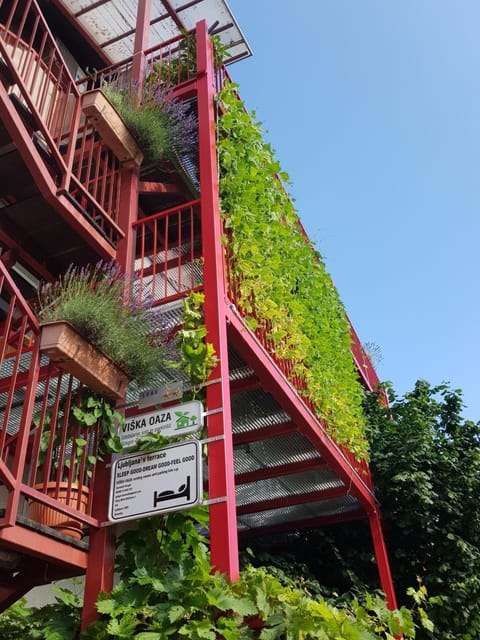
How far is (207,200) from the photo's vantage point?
5.21 meters

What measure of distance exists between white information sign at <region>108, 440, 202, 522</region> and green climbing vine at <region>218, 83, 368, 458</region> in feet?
5.59

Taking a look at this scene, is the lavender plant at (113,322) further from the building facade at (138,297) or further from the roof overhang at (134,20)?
Result: the roof overhang at (134,20)

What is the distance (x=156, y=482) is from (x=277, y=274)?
9.74ft

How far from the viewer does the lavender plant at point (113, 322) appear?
3797 mm

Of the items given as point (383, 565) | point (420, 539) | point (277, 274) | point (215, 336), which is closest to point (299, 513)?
point (383, 565)

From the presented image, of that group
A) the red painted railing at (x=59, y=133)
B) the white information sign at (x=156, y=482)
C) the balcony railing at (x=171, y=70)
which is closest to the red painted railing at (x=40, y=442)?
the white information sign at (x=156, y=482)

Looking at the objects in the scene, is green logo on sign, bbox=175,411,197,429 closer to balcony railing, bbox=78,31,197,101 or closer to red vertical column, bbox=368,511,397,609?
balcony railing, bbox=78,31,197,101

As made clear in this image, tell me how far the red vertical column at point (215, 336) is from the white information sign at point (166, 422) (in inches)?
5.9

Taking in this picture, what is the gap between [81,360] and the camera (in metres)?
3.71

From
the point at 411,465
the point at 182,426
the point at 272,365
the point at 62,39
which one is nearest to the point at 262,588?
the point at 182,426

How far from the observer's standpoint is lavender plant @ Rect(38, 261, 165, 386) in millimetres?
3797

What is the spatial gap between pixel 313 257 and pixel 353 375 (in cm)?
162

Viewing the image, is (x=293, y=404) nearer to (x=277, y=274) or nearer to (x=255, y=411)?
(x=255, y=411)

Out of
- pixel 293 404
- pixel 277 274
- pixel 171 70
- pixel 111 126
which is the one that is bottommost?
pixel 293 404
